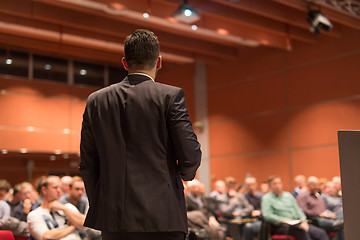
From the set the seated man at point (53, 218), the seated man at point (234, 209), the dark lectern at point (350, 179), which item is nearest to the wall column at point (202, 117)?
the seated man at point (234, 209)

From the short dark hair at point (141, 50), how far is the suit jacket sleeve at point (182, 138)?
19 centimetres

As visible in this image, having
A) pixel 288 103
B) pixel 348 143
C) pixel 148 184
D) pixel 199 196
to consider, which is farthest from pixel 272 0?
pixel 148 184

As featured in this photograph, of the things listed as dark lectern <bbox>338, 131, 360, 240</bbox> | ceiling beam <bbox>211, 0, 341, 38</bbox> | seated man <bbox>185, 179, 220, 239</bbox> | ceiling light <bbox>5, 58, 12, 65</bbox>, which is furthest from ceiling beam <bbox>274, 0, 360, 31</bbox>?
dark lectern <bbox>338, 131, 360, 240</bbox>

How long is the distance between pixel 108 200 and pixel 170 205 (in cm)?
22

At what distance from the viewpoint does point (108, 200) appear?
1589 millimetres

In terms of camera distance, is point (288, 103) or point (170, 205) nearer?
point (170, 205)

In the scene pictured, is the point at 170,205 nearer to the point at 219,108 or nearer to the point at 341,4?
the point at 341,4

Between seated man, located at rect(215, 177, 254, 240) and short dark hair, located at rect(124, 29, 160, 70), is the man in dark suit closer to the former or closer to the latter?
short dark hair, located at rect(124, 29, 160, 70)

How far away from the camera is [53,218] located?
13.2 ft

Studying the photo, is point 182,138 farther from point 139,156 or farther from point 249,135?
point 249,135

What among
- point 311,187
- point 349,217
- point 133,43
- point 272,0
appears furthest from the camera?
point 272,0

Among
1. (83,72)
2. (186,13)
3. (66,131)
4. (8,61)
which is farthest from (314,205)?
(83,72)

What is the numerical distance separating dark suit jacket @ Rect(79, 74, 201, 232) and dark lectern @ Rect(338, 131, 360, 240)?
2.30ft

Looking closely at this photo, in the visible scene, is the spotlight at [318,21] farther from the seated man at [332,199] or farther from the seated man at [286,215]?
the seated man at [286,215]
